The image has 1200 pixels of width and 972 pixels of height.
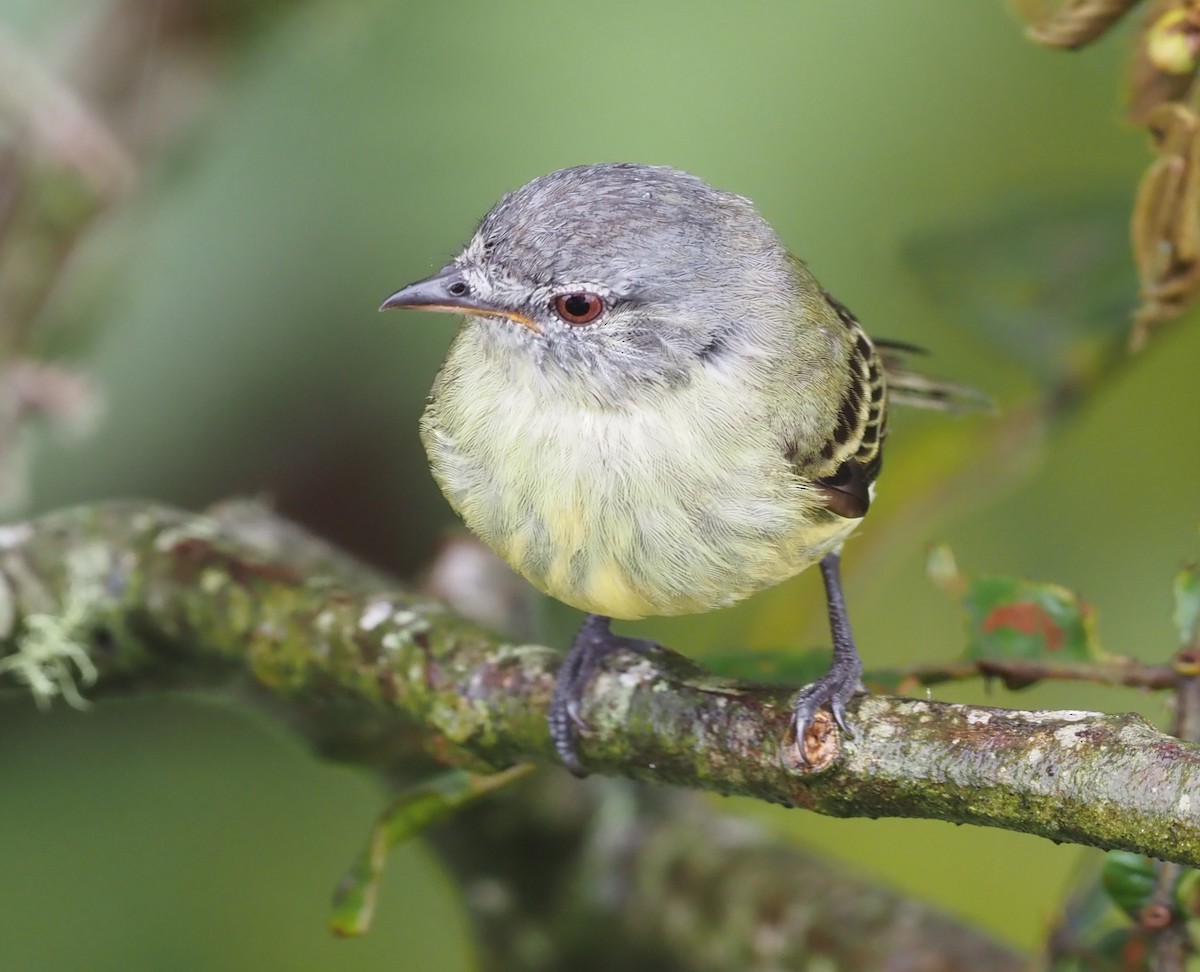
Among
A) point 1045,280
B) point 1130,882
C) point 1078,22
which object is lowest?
point 1130,882

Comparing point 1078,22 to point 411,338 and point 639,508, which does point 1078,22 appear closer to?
point 639,508

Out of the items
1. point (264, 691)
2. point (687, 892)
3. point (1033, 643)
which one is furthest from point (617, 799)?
point (1033, 643)

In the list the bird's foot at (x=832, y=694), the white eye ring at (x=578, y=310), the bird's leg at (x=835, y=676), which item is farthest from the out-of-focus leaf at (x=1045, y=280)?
the white eye ring at (x=578, y=310)

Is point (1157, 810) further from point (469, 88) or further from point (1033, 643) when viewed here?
point (469, 88)

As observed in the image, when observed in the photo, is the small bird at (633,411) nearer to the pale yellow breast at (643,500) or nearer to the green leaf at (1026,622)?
the pale yellow breast at (643,500)

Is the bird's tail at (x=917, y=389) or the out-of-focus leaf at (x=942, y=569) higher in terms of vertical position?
the bird's tail at (x=917, y=389)

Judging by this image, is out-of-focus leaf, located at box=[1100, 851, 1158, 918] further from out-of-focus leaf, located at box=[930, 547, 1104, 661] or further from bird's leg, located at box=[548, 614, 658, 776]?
bird's leg, located at box=[548, 614, 658, 776]

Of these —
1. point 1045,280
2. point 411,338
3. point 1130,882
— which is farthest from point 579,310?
point 411,338
